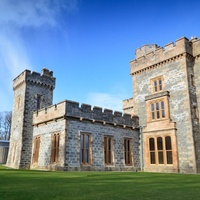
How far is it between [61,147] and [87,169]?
7.77 ft

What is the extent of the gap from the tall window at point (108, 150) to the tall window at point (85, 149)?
5.28 ft

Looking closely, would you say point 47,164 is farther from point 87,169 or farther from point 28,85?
point 28,85

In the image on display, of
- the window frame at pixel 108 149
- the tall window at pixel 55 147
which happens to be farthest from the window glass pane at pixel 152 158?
the tall window at pixel 55 147

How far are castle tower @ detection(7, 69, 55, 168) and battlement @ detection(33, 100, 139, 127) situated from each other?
114 centimetres

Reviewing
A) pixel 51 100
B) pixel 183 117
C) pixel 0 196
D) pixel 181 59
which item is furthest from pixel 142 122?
pixel 0 196

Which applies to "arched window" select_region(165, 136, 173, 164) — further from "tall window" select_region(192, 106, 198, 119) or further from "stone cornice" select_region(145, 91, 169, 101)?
"stone cornice" select_region(145, 91, 169, 101)

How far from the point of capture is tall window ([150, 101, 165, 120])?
18.2 meters

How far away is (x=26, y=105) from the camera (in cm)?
2066

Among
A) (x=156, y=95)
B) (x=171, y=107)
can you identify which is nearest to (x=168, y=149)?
(x=171, y=107)

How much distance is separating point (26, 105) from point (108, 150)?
8572 millimetres

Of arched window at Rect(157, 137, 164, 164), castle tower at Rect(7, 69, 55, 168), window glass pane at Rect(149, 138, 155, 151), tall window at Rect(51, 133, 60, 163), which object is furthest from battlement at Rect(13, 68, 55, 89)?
arched window at Rect(157, 137, 164, 164)

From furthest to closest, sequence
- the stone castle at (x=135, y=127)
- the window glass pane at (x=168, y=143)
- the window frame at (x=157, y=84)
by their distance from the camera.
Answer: the window frame at (x=157, y=84) → the window glass pane at (x=168, y=143) → the stone castle at (x=135, y=127)

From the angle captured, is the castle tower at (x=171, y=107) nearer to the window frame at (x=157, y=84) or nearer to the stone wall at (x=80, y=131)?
the window frame at (x=157, y=84)

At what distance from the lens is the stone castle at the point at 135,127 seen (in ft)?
52.3
